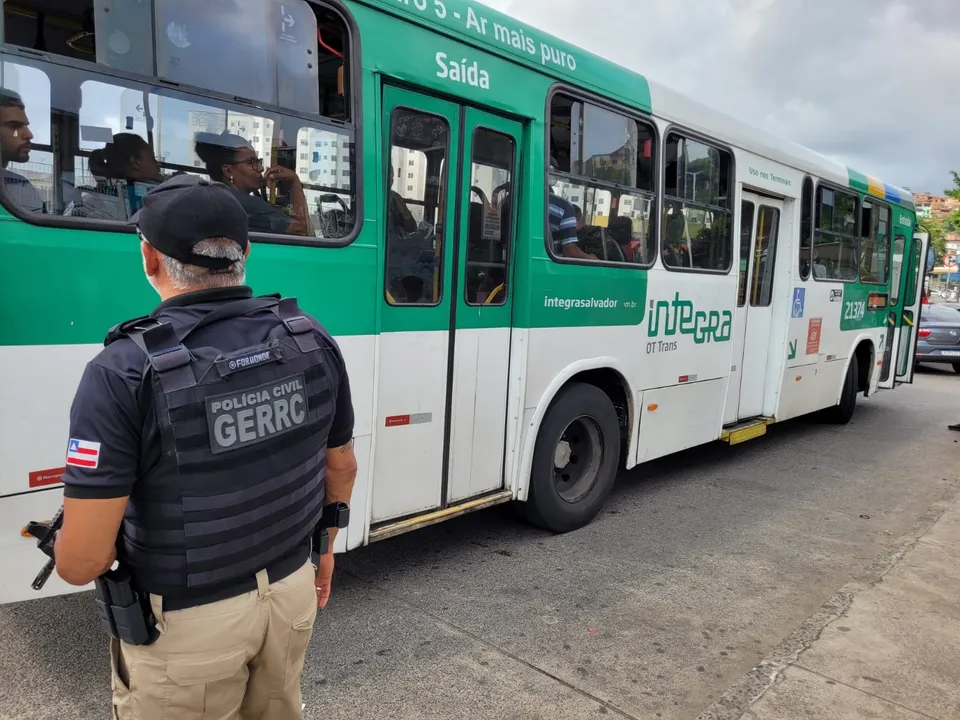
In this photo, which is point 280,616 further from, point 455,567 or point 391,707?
point 455,567

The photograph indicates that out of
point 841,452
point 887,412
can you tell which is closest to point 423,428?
point 841,452

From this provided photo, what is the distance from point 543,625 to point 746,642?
100 centimetres

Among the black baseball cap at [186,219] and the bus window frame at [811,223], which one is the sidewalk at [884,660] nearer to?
the black baseball cap at [186,219]

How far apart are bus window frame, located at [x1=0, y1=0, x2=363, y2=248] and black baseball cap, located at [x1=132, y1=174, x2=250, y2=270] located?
1.13 meters

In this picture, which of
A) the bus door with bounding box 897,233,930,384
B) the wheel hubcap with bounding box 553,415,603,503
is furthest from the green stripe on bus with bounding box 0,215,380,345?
the bus door with bounding box 897,233,930,384

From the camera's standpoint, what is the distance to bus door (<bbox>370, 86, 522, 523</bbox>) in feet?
12.3

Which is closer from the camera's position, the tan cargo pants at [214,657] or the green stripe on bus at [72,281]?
the tan cargo pants at [214,657]

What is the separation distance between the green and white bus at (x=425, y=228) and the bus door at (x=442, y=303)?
2cm

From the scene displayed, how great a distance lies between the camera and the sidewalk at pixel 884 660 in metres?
3.11

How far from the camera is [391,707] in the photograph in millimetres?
2984

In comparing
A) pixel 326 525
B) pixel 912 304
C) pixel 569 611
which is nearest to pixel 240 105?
pixel 326 525

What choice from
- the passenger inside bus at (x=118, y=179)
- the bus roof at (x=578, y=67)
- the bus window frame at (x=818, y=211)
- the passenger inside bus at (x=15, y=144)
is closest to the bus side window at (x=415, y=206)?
the bus roof at (x=578, y=67)

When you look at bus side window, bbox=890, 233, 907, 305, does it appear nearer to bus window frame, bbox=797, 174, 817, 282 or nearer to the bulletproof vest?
bus window frame, bbox=797, 174, 817, 282

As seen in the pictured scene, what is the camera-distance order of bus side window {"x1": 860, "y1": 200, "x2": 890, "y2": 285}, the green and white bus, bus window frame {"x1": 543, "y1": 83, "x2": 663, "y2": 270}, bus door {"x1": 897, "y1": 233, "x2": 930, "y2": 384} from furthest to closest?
1. bus door {"x1": 897, "y1": 233, "x2": 930, "y2": 384}
2. bus side window {"x1": 860, "y1": 200, "x2": 890, "y2": 285}
3. bus window frame {"x1": 543, "y1": 83, "x2": 663, "y2": 270}
4. the green and white bus
